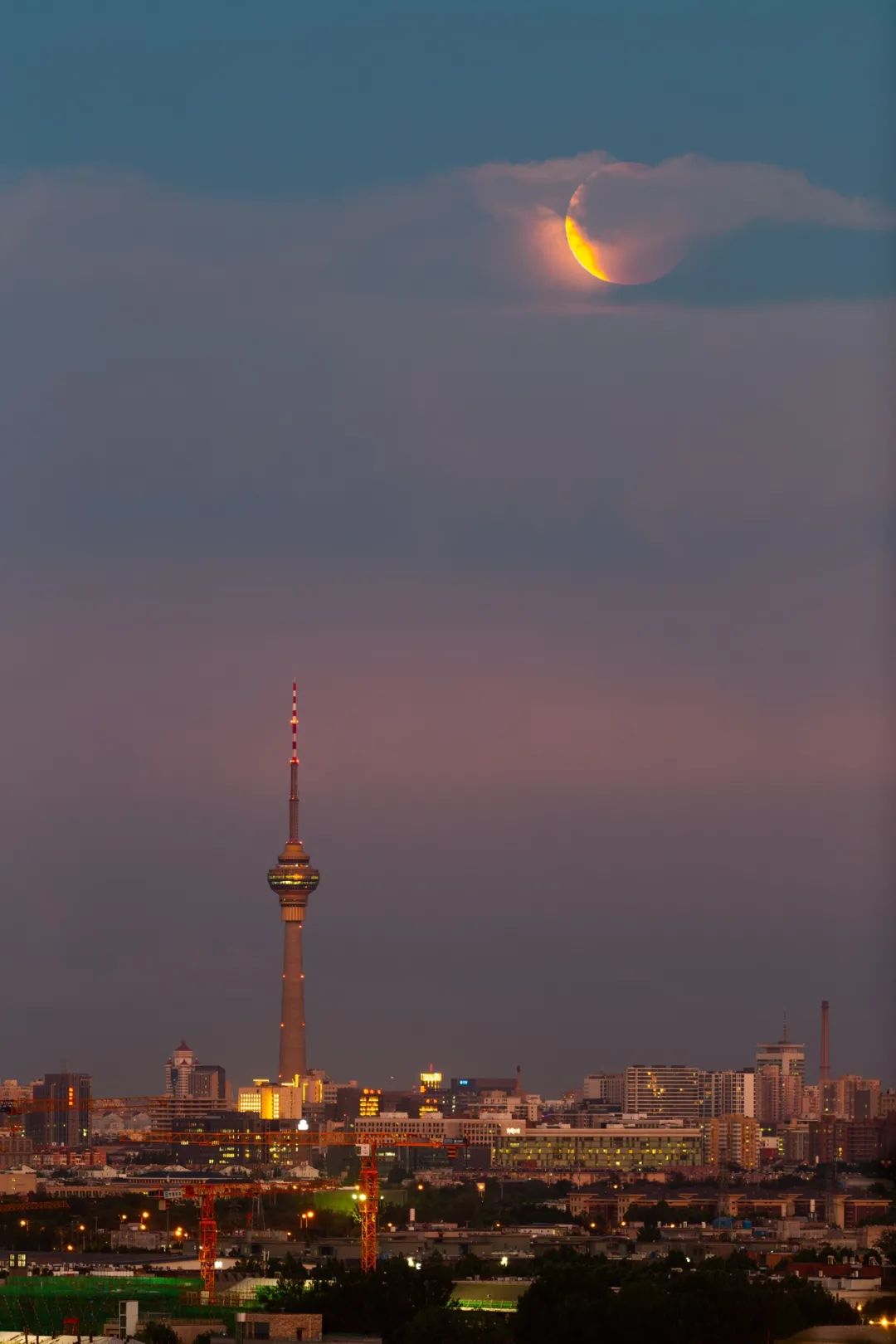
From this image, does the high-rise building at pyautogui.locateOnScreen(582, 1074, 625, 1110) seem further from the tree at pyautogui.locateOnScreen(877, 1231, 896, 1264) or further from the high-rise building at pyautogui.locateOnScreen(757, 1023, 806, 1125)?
the tree at pyautogui.locateOnScreen(877, 1231, 896, 1264)

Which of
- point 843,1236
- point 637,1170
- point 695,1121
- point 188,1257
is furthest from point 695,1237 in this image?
point 695,1121

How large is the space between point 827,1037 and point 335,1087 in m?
24.6

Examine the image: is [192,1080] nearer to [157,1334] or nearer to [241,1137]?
[241,1137]

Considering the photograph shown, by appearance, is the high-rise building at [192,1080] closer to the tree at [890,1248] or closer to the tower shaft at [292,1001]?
the tower shaft at [292,1001]

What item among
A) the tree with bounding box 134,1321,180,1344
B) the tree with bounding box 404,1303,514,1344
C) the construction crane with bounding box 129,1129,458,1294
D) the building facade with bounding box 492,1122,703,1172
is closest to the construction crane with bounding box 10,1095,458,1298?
the construction crane with bounding box 129,1129,458,1294

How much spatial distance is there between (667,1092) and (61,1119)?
27443 mm

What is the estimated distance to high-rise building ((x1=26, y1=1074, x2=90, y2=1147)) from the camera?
392ft

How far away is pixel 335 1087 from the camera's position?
127375 mm

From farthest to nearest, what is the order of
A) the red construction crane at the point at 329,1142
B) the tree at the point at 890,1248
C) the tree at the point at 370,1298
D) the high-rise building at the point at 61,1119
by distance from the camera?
1. the high-rise building at the point at 61,1119
2. the red construction crane at the point at 329,1142
3. the tree at the point at 370,1298
4. the tree at the point at 890,1248

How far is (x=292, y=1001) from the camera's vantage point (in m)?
101

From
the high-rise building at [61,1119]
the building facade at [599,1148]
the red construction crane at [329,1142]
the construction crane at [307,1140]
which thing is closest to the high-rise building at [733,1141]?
the building facade at [599,1148]

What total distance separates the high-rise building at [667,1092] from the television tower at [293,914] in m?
31.2

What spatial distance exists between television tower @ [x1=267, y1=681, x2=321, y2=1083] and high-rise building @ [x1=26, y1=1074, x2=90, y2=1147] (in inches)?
755

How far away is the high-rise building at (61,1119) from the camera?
120 metres
